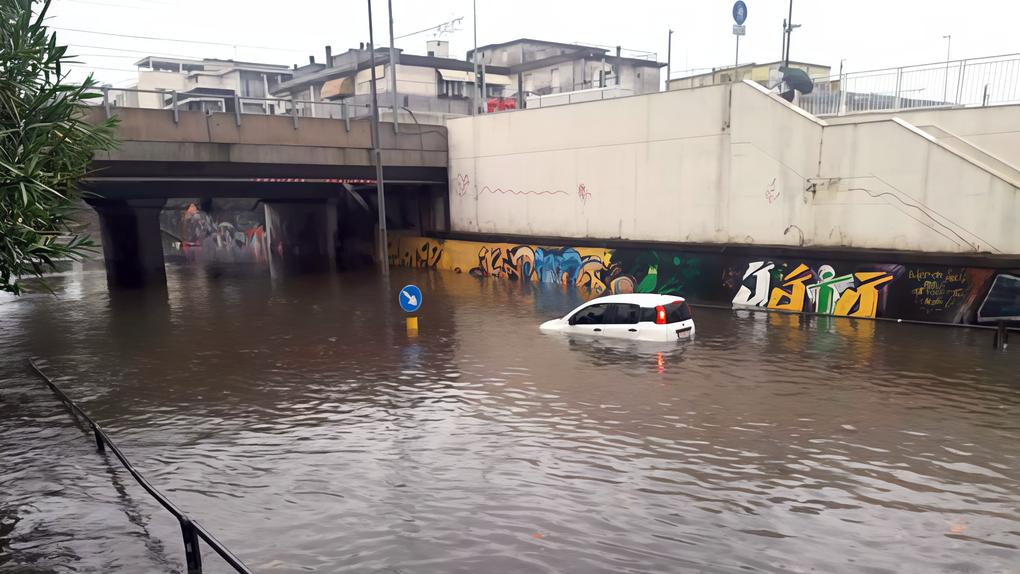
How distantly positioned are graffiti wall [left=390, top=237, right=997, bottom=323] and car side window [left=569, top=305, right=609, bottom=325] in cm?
720

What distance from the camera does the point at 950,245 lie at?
19172mm

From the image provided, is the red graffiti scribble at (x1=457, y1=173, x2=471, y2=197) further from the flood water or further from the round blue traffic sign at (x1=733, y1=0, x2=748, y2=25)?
the flood water

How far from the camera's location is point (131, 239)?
39406 millimetres

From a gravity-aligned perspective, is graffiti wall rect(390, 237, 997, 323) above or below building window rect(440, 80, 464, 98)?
below

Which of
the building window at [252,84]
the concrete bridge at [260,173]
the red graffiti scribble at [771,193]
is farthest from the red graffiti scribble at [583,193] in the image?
the building window at [252,84]

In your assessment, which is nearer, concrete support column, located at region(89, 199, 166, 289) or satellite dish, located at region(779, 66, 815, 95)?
satellite dish, located at region(779, 66, 815, 95)

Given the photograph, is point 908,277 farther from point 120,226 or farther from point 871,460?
point 120,226

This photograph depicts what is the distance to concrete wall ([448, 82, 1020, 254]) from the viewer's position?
19.2 metres

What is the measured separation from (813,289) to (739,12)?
13.9m

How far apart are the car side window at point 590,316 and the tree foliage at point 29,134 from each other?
1195 centimetres

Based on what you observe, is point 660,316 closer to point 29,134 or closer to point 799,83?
point 799,83

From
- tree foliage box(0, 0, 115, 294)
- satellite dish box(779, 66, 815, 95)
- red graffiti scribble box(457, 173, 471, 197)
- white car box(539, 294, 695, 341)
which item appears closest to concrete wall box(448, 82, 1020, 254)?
red graffiti scribble box(457, 173, 471, 197)

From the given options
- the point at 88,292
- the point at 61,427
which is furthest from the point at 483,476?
the point at 88,292

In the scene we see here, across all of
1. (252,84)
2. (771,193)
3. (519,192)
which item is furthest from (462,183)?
(252,84)
